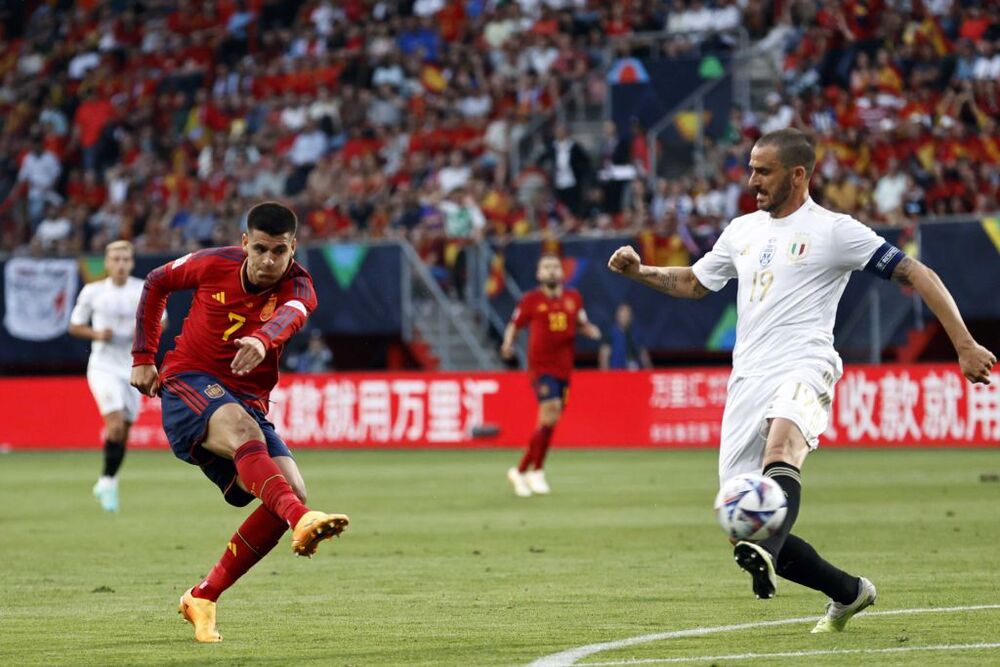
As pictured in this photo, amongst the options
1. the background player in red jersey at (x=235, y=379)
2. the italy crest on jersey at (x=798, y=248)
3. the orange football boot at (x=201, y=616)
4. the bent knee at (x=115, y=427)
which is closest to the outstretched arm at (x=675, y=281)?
the italy crest on jersey at (x=798, y=248)

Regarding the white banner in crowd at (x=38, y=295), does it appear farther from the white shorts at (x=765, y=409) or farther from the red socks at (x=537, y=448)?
the white shorts at (x=765, y=409)

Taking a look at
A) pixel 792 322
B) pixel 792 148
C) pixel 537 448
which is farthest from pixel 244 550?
pixel 537 448

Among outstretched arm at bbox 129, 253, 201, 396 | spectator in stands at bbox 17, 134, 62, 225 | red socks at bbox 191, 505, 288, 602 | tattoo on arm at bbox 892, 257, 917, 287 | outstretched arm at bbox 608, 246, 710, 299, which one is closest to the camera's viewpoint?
tattoo on arm at bbox 892, 257, 917, 287

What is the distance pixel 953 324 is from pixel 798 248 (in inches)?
33.8

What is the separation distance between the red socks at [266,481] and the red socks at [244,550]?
0.88 ft

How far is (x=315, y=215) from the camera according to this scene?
3231 centimetres

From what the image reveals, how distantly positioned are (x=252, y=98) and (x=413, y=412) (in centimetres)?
938

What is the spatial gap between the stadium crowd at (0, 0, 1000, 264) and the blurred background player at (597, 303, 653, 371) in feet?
5.15

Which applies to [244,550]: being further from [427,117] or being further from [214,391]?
[427,117]

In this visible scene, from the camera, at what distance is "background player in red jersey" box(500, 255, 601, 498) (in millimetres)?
20422

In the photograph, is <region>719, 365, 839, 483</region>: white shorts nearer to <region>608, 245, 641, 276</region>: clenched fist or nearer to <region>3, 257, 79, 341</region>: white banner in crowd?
<region>608, 245, 641, 276</region>: clenched fist

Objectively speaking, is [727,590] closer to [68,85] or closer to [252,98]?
[252,98]

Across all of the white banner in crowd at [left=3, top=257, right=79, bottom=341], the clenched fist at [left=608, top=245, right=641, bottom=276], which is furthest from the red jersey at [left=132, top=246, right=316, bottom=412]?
the white banner in crowd at [left=3, top=257, right=79, bottom=341]

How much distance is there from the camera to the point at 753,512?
7.62 m
